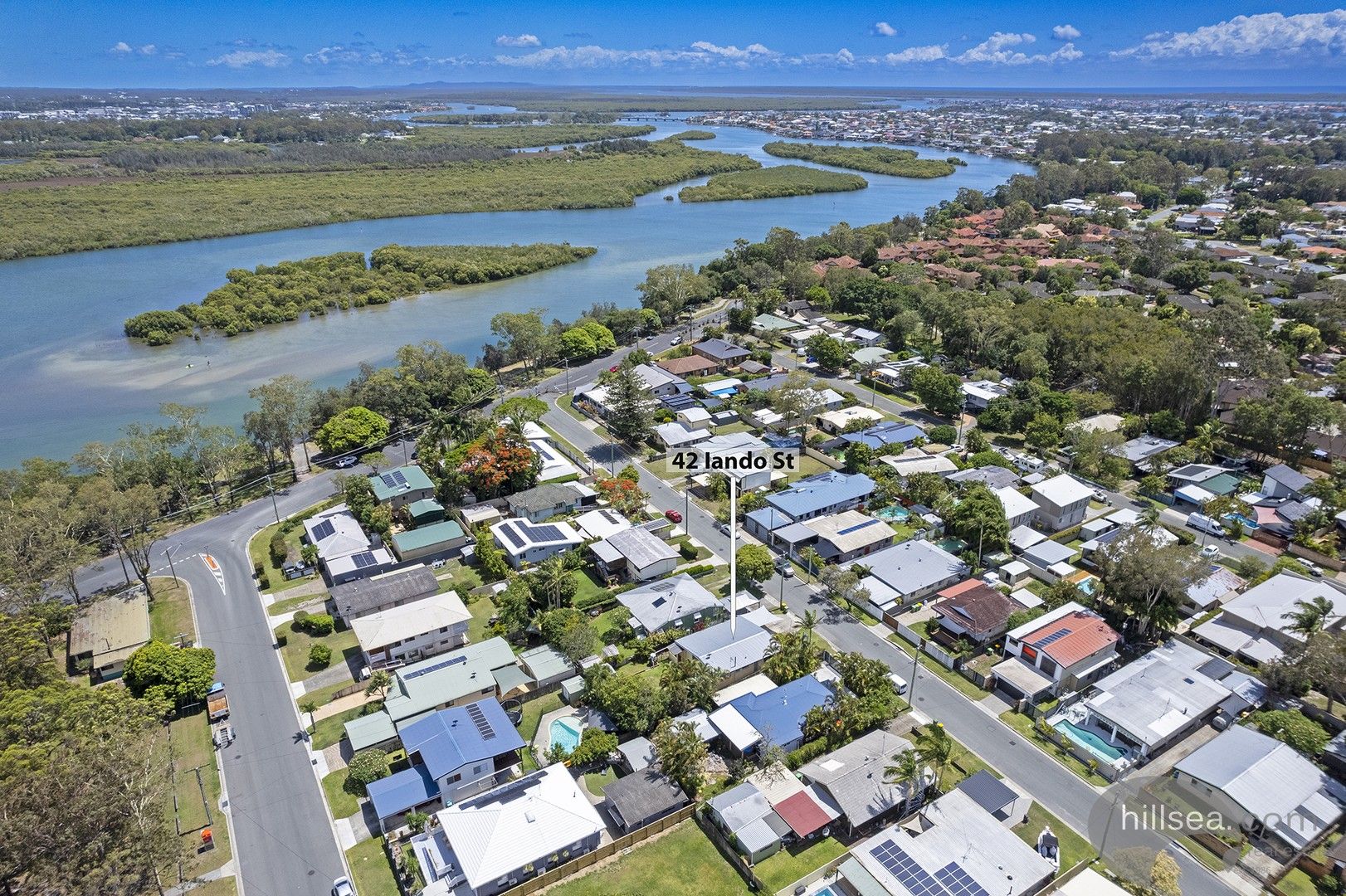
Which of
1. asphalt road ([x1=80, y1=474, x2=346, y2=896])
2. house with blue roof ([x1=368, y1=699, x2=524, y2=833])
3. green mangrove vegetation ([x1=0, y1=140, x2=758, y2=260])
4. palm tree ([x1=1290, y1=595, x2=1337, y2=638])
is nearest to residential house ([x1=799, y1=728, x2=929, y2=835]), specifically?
house with blue roof ([x1=368, y1=699, x2=524, y2=833])

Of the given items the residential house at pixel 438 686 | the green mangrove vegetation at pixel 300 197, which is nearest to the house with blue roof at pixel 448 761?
the residential house at pixel 438 686

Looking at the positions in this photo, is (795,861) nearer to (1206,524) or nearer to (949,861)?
(949,861)

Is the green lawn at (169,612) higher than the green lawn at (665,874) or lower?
higher

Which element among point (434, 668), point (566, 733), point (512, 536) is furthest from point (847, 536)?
point (434, 668)

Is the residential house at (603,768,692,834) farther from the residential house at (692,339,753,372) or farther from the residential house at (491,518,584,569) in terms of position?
the residential house at (692,339,753,372)

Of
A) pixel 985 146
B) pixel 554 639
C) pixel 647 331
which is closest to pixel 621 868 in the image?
pixel 554 639

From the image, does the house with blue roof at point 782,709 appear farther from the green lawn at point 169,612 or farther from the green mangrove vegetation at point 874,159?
the green mangrove vegetation at point 874,159
